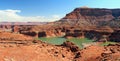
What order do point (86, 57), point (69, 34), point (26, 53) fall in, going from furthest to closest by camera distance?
point (69, 34)
point (86, 57)
point (26, 53)

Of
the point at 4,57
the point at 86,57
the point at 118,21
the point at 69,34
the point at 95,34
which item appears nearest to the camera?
the point at 4,57

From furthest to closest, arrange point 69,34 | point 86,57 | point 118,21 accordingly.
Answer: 1. point 118,21
2. point 69,34
3. point 86,57

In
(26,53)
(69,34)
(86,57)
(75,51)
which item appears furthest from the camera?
(69,34)

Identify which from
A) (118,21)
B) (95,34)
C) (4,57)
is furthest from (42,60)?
(118,21)

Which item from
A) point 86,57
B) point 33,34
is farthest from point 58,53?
point 33,34

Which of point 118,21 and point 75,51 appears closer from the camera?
point 75,51

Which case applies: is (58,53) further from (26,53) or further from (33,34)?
(33,34)

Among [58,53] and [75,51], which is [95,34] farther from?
[58,53]

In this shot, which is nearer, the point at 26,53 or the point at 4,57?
the point at 4,57
